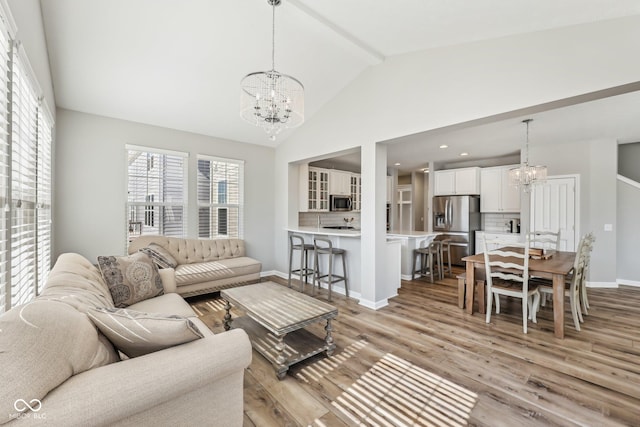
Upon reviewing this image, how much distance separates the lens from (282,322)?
2.24 metres

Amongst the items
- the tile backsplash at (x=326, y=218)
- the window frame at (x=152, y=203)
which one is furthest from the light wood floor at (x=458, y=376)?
the tile backsplash at (x=326, y=218)

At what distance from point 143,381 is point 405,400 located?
1.71m

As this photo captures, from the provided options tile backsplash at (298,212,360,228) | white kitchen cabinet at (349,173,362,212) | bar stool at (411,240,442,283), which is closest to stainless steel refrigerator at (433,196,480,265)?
bar stool at (411,240,442,283)

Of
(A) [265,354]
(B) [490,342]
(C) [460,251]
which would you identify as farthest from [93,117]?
(C) [460,251]

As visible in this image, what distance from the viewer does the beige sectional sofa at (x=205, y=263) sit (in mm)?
3984

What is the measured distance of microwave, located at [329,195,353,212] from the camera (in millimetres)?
6605

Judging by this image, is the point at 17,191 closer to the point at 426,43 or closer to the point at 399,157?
the point at 426,43

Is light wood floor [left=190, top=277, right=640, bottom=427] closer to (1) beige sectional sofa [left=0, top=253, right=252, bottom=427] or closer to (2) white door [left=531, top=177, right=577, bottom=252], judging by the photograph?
(1) beige sectional sofa [left=0, top=253, right=252, bottom=427]

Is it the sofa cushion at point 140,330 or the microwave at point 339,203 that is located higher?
the microwave at point 339,203

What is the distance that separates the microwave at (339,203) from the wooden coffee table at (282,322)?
376cm

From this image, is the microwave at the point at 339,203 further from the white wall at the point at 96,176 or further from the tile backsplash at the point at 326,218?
the white wall at the point at 96,176

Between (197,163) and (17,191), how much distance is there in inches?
128

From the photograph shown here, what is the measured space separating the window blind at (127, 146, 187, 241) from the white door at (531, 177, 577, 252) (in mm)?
6660

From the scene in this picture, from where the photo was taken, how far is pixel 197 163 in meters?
4.86
